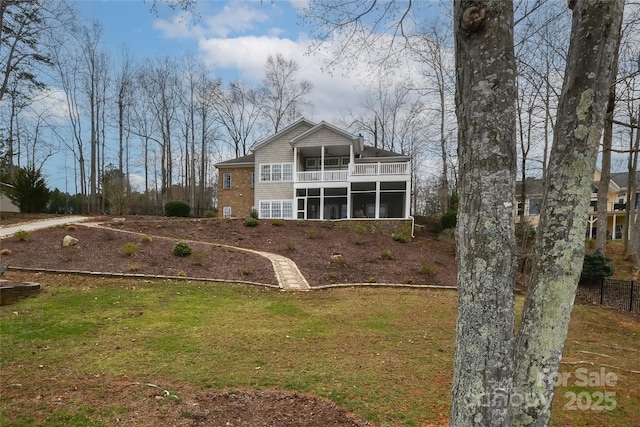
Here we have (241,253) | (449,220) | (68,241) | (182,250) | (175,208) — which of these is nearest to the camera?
(182,250)

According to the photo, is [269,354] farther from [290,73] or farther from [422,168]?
[290,73]

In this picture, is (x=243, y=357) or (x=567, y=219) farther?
(x=243, y=357)

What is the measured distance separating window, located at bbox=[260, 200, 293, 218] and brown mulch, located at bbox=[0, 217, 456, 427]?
344cm

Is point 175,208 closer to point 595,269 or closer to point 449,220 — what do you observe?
point 449,220

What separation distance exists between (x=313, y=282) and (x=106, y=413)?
7514mm

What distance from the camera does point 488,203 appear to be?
163 centimetres

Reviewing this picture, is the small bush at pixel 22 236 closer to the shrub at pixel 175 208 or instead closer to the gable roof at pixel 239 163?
the shrub at pixel 175 208

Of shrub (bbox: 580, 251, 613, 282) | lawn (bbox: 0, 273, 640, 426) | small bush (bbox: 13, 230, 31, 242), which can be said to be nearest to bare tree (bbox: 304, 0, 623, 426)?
lawn (bbox: 0, 273, 640, 426)

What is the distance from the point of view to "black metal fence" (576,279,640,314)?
32.5 feet

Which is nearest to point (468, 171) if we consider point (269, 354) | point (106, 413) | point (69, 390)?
point (106, 413)

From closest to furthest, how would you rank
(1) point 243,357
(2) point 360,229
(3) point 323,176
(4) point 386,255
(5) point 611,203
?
(1) point 243,357 → (4) point 386,255 → (2) point 360,229 → (3) point 323,176 → (5) point 611,203

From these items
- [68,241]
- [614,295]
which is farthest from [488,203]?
[68,241]

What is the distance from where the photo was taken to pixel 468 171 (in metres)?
1.69

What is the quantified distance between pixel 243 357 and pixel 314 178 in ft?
58.0
